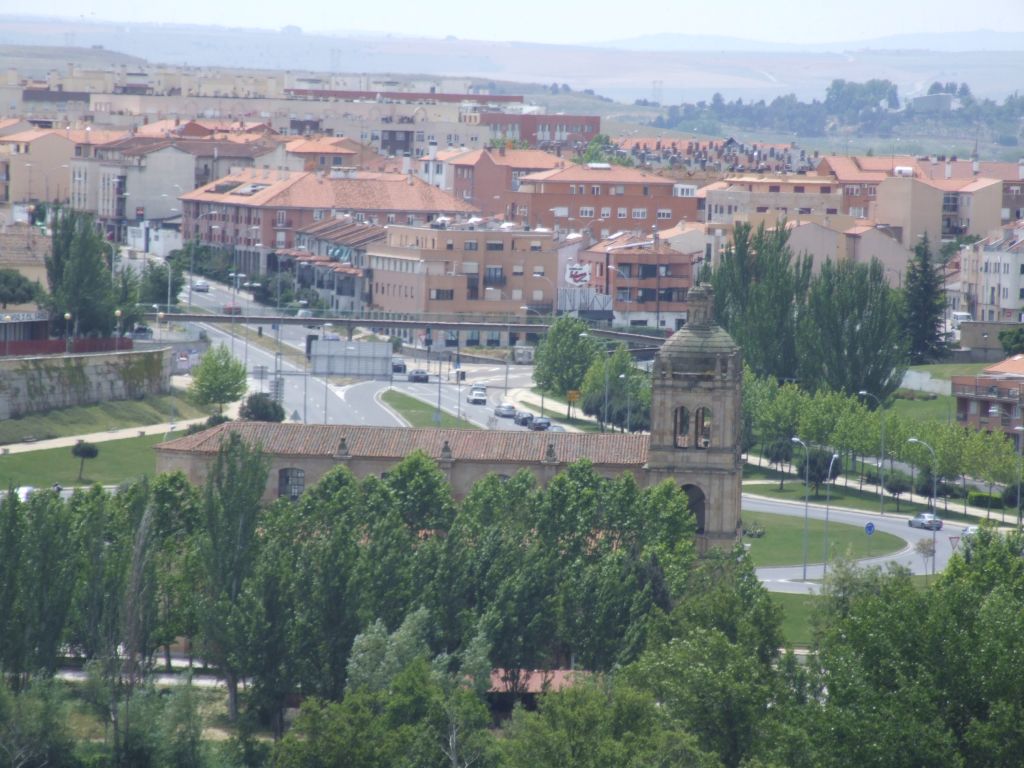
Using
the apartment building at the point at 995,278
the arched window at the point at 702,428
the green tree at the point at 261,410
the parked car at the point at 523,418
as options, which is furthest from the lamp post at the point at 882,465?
the apartment building at the point at 995,278

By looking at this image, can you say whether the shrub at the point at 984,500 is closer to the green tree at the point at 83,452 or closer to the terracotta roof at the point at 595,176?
the green tree at the point at 83,452

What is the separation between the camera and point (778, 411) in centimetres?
9988

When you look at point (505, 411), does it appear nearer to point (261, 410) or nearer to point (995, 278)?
point (261, 410)

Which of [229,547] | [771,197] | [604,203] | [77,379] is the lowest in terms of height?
[77,379]

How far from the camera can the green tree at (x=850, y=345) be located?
105 meters

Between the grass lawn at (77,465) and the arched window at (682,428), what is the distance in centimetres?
2103

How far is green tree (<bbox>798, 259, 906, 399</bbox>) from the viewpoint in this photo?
105438 mm

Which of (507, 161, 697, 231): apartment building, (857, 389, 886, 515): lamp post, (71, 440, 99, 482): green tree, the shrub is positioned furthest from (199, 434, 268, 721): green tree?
(507, 161, 697, 231): apartment building

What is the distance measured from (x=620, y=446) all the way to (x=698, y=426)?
8.39 feet

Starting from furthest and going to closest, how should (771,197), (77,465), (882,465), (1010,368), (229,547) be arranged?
(771,197)
(1010,368)
(882,465)
(77,465)
(229,547)

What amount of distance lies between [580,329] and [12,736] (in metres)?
61.0

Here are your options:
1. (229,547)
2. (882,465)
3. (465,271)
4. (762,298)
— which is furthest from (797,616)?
(465,271)

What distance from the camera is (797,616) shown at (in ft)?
235

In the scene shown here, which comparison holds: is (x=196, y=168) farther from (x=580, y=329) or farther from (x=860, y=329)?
(x=860, y=329)
